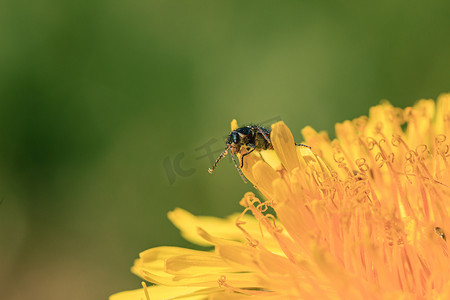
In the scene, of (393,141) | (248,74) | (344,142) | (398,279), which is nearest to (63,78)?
(248,74)

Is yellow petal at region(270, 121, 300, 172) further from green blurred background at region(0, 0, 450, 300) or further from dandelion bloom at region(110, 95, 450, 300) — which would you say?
green blurred background at region(0, 0, 450, 300)

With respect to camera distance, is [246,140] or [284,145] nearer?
[284,145]

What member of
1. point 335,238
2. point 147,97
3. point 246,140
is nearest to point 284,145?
point 246,140

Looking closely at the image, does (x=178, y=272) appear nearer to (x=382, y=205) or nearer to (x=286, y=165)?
(x=286, y=165)

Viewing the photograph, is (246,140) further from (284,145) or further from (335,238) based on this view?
(335,238)

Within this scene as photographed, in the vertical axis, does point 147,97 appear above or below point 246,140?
above
